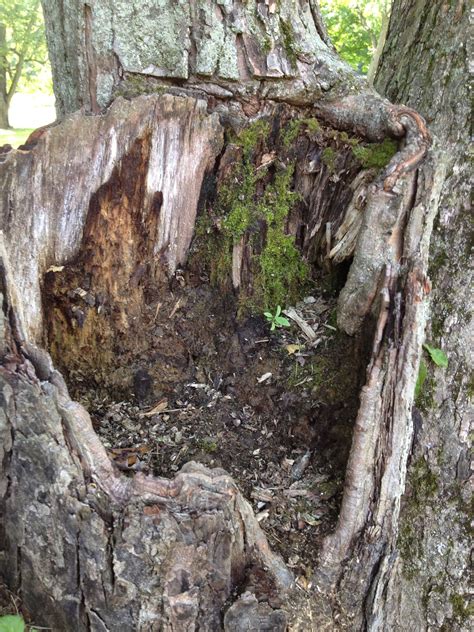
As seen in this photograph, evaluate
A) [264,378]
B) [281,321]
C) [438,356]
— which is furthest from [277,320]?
[438,356]

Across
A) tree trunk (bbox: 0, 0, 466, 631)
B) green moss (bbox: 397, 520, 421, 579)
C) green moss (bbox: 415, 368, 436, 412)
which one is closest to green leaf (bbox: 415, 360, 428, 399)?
green moss (bbox: 415, 368, 436, 412)

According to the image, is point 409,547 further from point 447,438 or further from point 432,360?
point 432,360

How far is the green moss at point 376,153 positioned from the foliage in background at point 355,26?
11.2m

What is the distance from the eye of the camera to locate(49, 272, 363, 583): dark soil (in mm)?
2080

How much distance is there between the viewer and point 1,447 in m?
1.87

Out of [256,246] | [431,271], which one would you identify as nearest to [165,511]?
[256,246]

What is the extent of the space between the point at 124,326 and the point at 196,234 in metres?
0.55

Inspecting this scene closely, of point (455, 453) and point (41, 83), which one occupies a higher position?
point (41, 83)

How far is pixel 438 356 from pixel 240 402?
97cm

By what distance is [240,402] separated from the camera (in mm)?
2330

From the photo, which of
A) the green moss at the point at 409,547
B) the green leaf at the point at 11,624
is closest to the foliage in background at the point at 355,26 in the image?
the green moss at the point at 409,547

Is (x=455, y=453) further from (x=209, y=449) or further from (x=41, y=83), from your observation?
(x=41, y=83)

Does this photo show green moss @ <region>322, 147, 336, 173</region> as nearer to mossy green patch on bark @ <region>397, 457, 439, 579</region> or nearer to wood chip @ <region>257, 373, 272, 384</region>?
wood chip @ <region>257, 373, 272, 384</region>

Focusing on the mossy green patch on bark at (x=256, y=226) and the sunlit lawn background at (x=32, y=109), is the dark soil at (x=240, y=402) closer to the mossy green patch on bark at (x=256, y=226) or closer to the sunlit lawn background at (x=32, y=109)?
the mossy green patch on bark at (x=256, y=226)
